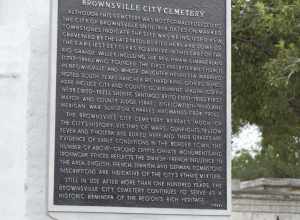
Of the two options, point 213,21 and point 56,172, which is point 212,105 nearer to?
point 213,21

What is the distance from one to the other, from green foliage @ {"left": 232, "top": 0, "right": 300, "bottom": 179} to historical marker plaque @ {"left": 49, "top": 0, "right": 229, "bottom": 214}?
4.72 m

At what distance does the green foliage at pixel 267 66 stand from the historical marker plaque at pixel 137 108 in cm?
472

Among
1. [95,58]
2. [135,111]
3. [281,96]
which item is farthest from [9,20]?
[281,96]

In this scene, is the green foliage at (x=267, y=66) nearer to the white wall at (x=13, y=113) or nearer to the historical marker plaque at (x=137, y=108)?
the historical marker plaque at (x=137, y=108)

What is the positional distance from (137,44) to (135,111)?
23.0 inches

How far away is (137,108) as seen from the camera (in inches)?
286

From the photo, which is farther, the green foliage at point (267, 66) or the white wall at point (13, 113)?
the green foliage at point (267, 66)

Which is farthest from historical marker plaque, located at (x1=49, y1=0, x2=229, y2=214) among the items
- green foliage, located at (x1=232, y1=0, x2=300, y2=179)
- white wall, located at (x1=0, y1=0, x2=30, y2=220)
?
green foliage, located at (x1=232, y1=0, x2=300, y2=179)

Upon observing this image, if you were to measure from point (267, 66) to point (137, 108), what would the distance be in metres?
5.57

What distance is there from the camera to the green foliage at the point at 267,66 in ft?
41.4

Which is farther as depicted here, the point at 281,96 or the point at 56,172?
the point at 281,96

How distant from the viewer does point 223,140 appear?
7523 millimetres

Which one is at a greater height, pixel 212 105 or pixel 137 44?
pixel 137 44

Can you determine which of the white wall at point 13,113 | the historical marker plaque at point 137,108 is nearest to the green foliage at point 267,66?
the historical marker plaque at point 137,108
